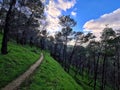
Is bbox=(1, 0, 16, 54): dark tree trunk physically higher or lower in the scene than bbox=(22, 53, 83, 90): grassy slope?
higher

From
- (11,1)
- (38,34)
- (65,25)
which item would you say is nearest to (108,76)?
(38,34)

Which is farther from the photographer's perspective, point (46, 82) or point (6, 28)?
point (6, 28)

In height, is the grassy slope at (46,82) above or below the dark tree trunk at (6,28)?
below

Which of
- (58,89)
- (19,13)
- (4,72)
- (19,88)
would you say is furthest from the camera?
(19,13)

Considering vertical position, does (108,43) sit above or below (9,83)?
above

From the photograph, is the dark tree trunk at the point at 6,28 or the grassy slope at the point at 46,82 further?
the dark tree trunk at the point at 6,28

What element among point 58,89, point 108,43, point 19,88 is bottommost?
point 58,89

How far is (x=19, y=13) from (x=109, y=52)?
3163 centimetres

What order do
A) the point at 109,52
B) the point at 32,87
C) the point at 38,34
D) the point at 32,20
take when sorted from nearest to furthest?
the point at 32,87
the point at 109,52
the point at 32,20
the point at 38,34

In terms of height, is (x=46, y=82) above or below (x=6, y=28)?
below

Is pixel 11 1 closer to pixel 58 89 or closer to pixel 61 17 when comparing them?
pixel 58 89

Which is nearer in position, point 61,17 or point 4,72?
point 4,72

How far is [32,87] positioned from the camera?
21.2 m

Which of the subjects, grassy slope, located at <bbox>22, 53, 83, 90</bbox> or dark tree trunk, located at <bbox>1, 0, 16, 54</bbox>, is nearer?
grassy slope, located at <bbox>22, 53, 83, 90</bbox>
